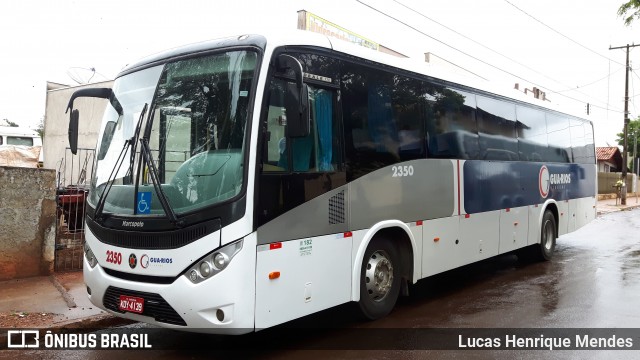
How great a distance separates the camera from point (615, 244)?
44.2 ft

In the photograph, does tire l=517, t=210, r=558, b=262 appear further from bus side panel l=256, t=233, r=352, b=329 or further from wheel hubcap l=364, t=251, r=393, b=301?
bus side panel l=256, t=233, r=352, b=329

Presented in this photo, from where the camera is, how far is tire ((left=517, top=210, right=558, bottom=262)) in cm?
1054

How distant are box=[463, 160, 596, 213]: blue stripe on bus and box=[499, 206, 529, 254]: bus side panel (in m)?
0.14

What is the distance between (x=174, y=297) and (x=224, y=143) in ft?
4.65

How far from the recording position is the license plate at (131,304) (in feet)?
15.0

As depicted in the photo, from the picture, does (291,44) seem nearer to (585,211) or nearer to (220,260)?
(220,260)

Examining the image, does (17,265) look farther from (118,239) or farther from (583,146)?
(583,146)

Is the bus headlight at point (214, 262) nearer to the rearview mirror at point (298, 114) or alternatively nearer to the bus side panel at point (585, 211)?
the rearview mirror at point (298, 114)

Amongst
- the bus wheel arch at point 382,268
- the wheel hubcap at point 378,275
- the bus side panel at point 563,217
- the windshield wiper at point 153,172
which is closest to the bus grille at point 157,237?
the windshield wiper at point 153,172

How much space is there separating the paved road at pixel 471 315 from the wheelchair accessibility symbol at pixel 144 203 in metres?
1.56

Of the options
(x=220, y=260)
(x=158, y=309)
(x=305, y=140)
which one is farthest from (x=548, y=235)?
(x=158, y=309)

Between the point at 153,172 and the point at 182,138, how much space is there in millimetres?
415

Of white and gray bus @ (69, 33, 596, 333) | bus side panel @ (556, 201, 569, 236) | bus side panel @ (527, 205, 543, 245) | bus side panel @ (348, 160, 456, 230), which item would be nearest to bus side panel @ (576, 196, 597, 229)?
bus side panel @ (556, 201, 569, 236)

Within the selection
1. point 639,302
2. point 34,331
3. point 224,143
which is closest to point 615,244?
point 639,302
